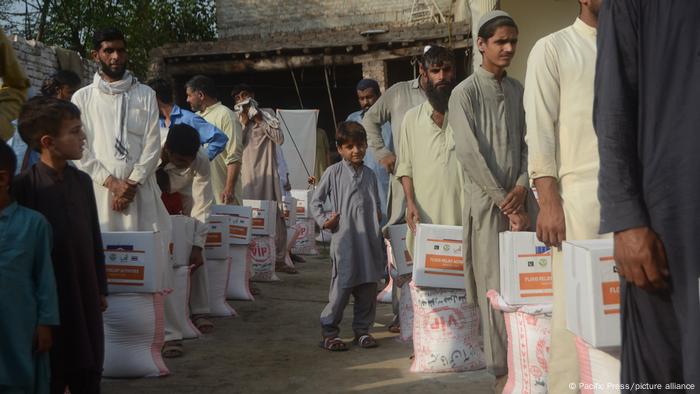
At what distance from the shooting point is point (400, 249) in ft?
21.0

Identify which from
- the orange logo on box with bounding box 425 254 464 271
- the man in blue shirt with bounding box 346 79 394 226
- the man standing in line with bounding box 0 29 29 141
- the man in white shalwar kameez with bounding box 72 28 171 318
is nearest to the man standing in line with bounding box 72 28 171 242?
the man in white shalwar kameez with bounding box 72 28 171 318

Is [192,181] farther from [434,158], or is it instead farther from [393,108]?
[434,158]

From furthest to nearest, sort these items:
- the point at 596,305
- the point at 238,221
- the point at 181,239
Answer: the point at 238,221
the point at 181,239
the point at 596,305

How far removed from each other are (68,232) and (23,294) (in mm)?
531

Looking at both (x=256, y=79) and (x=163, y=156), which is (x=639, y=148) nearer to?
(x=163, y=156)

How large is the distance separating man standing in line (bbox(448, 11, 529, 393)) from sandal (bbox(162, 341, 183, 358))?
7.32ft

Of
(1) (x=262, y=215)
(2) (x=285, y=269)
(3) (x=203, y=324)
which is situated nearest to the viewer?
(3) (x=203, y=324)

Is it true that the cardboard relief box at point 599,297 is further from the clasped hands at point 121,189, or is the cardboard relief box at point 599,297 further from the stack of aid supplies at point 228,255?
the stack of aid supplies at point 228,255

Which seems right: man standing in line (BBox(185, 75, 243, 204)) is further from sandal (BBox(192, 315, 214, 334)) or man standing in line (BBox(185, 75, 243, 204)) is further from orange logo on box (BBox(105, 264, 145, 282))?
orange logo on box (BBox(105, 264, 145, 282))

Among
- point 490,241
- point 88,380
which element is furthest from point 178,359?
point 490,241

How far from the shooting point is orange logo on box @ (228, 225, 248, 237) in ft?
27.4

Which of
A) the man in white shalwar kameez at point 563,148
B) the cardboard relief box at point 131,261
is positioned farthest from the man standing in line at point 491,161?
the cardboard relief box at point 131,261

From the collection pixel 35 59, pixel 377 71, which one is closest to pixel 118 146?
pixel 35 59

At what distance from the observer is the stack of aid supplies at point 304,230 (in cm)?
1341
